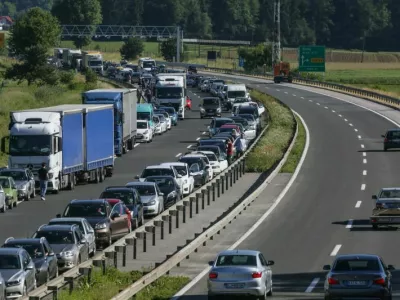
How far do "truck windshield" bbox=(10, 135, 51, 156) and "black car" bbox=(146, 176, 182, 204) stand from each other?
4.65 m

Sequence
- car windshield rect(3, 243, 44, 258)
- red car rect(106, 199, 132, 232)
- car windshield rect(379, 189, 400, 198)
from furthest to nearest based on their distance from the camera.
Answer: car windshield rect(379, 189, 400, 198)
red car rect(106, 199, 132, 232)
car windshield rect(3, 243, 44, 258)

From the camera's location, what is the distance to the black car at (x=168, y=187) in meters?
46.9

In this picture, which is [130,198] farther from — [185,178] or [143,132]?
[143,132]

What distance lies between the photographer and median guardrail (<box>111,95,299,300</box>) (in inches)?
1027

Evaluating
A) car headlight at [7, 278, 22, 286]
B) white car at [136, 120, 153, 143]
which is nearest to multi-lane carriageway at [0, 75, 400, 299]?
white car at [136, 120, 153, 143]

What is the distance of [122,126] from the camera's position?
65500 mm

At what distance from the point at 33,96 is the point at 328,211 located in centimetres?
6708

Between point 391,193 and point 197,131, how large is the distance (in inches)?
1678

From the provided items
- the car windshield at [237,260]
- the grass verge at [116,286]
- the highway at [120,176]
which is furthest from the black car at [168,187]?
the car windshield at [237,260]

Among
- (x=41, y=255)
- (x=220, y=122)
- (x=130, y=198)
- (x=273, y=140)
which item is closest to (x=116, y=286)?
(x=41, y=255)

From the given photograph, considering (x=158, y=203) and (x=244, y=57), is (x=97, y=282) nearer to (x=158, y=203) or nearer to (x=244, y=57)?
(x=158, y=203)

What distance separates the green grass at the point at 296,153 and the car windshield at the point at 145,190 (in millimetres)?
16447

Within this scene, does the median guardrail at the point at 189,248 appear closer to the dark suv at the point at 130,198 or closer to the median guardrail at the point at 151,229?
the median guardrail at the point at 151,229

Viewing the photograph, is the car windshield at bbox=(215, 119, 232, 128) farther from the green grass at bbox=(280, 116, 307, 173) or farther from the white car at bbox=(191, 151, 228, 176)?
the white car at bbox=(191, 151, 228, 176)
